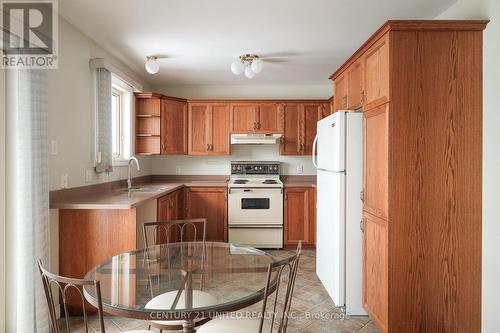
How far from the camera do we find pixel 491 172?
1865 mm

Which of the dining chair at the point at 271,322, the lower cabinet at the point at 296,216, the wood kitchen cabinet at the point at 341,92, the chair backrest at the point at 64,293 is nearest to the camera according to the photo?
the chair backrest at the point at 64,293

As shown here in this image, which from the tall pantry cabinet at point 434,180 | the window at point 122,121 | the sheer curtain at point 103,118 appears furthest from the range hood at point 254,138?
the tall pantry cabinet at point 434,180

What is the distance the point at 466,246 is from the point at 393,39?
1.39 m

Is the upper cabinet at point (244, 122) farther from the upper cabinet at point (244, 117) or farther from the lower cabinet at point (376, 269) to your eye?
the lower cabinet at point (376, 269)

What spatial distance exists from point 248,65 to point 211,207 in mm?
2012

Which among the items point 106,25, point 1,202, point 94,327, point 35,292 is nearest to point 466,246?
point 94,327

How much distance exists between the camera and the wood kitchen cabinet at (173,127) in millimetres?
4336

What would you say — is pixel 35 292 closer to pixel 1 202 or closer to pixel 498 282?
pixel 1 202

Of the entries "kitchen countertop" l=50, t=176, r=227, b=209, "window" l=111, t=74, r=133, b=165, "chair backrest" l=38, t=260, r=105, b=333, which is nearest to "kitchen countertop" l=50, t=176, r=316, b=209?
"kitchen countertop" l=50, t=176, r=227, b=209

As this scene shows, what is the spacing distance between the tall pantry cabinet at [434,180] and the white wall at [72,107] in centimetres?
249

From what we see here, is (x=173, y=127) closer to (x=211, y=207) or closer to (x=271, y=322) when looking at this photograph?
(x=211, y=207)

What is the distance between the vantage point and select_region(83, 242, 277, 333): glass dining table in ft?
4.18

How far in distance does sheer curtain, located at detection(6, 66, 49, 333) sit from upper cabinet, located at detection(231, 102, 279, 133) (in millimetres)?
2809

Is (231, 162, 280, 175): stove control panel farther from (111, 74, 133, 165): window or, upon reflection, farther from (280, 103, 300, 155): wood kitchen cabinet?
(111, 74, 133, 165): window
